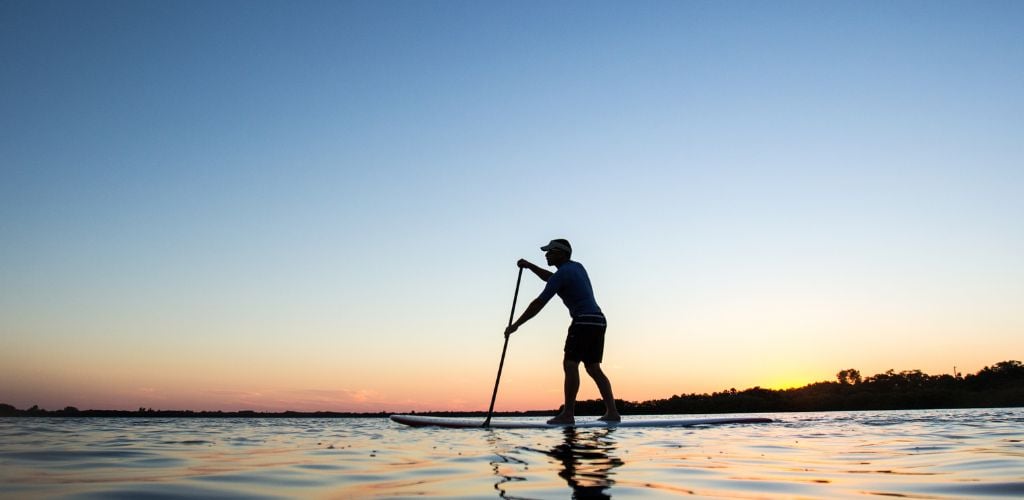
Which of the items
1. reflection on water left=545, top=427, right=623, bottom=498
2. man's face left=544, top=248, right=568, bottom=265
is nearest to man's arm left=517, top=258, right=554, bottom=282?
man's face left=544, top=248, right=568, bottom=265

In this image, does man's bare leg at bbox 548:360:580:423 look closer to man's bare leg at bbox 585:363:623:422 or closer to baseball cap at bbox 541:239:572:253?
man's bare leg at bbox 585:363:623:422

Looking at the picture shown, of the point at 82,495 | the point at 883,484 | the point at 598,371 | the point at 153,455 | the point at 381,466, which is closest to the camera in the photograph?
the point at 82,495

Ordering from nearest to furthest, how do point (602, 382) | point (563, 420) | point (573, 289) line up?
point (563, 420) → point (602, 382) → point (573, 289)

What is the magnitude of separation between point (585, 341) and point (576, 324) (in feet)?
0.93

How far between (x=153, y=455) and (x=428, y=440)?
2676 millimetres

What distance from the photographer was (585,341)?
9.83 m

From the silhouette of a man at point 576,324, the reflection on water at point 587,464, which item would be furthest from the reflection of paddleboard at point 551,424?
the reflection on water at point 587,464

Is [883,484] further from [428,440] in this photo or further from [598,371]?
[598,371]

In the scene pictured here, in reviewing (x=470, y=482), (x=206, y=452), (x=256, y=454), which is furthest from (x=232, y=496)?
(x=206, y=452)

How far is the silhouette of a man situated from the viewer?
9.66m

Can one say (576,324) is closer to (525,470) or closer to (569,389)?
(569,389)

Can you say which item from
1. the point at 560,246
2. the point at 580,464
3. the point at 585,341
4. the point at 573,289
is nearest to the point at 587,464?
the point at 580,464

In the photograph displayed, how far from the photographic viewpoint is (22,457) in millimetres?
4605

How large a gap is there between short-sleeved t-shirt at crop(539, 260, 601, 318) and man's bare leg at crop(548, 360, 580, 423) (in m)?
0.78
